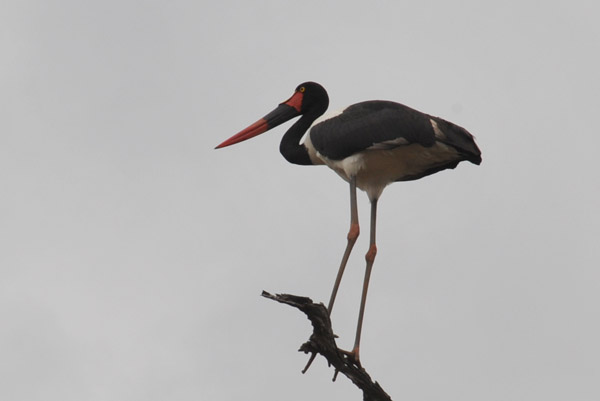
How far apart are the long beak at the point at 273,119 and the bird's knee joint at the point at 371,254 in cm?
270

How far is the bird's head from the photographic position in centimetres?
1764

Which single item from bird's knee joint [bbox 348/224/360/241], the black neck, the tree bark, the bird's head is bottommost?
the tree bark

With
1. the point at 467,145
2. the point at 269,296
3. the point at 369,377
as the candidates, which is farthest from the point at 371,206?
the point at 269,296

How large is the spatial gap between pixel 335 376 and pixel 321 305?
4.73 feet

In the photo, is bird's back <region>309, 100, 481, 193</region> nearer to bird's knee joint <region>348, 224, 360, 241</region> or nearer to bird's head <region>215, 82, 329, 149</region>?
bird's knee joint <region>348, 224, 360, 241</region>

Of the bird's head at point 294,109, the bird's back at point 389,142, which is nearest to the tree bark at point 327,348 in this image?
the bird's back at point 389,142

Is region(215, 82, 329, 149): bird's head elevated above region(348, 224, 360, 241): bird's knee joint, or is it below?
above

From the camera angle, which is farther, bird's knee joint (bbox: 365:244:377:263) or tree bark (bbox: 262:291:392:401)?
bird's knee joint (bbox: 365:244:377:263)

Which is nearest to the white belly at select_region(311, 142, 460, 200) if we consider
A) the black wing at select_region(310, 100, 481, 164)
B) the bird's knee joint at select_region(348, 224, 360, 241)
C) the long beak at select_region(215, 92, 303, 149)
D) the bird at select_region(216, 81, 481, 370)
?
the bird at select_region(216, 81, 481, 370)

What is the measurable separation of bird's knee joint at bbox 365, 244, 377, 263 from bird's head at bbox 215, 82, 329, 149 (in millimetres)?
2415

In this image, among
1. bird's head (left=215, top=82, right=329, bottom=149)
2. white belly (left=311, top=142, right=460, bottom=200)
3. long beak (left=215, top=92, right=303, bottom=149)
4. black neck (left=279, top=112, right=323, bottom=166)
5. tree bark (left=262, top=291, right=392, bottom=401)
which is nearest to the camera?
tree bark (left=262, top=291, right=392, bottom=401)

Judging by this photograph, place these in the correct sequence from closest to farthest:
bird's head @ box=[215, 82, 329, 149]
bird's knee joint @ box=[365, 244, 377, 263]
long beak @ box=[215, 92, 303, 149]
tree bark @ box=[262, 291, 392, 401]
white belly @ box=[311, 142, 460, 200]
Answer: tree bark @ box=[262, 291, 392, 401], white belly @ box=[311, 142, 460, 200], bird's knee joint @ box=[365, 244, 377, 263], bird's head @ box=[215, 82, 329, 149], long beak @ box=[215, 92, 303, 149]

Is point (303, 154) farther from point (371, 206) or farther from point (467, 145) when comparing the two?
point (467, 145)

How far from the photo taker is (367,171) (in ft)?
51.8
